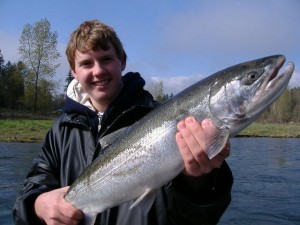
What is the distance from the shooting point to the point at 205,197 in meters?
3.11

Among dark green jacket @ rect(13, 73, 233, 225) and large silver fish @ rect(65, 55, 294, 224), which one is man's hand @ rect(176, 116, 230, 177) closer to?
large silver fish @ rect(65, 55, 294, 224)

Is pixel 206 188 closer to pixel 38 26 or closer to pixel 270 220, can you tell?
pixel 270 220

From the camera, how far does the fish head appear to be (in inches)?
105

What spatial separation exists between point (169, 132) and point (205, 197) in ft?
2.18

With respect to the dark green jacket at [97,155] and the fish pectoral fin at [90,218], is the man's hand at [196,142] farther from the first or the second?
the fish pectoral fin at [90,218]

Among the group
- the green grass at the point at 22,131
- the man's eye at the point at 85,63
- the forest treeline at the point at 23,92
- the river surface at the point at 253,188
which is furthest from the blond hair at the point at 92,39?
the forest treeline at the point at 23,92

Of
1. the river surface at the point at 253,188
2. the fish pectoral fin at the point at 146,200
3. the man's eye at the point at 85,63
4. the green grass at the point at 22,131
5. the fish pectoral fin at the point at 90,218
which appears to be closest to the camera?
the fish pectoral fin at the point at 146,200

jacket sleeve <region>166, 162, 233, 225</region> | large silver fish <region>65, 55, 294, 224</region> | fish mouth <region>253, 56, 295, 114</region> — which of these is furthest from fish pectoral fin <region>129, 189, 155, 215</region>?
fish mouth <region>253, 56, 295, 114</region>

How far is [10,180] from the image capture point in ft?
37.6

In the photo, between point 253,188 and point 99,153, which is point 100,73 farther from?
point 253,188

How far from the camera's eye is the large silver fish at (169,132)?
270cm

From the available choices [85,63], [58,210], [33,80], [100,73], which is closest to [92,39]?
[85,63]

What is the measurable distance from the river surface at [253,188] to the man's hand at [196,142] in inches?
242

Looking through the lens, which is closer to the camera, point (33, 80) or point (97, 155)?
point (97, 155)
